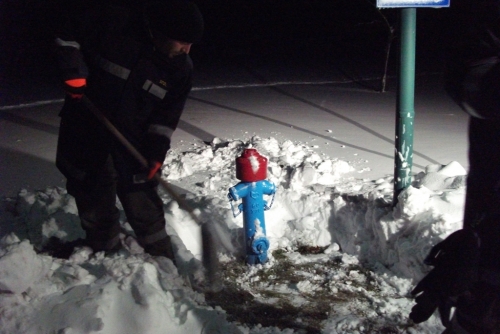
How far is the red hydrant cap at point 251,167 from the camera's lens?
3464mm

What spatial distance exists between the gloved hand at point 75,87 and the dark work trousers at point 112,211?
1.58 feet

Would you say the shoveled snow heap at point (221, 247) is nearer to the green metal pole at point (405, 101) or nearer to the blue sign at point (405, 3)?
the green metal pole at point (405, 101)

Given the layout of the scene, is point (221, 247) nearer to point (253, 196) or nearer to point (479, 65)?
point (253, 196)

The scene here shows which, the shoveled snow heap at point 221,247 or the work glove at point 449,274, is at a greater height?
the work glove at point 449,274

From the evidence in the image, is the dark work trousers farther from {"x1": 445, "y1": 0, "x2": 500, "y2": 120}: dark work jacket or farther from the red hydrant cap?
{"x1": 445, "y1": 0, "x2": 500, "y2": 120}: dark work jacket

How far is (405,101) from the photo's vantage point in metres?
3.69

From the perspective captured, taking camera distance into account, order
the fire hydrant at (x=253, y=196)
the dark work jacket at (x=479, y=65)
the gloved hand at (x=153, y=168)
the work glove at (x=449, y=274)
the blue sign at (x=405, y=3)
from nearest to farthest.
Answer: the dark work jacket at (x=479, y=65)
the work glove at (x=449, y=274)
the gloved hand at (x=153, y=168)
the blue sign at (x=405, y=3)
the fire hydrant at (x=253, y=196)

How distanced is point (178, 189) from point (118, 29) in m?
1.88

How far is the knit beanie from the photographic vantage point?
2781mm

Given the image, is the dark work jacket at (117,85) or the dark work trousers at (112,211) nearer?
the dark work jacket at (117,85)

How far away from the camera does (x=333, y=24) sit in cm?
2498

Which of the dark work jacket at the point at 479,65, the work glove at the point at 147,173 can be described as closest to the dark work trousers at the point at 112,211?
the work glove at the point at 147,173

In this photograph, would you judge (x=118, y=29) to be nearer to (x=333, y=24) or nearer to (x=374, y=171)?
(x=374, y=171)

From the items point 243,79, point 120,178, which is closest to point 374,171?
point 120,178
